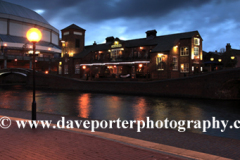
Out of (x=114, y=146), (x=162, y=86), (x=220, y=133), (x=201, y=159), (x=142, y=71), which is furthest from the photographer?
(x=142, y=71)

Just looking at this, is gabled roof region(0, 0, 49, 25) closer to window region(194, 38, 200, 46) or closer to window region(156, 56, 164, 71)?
window region(156, 56, 164, 71)

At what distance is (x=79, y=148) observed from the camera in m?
6.96

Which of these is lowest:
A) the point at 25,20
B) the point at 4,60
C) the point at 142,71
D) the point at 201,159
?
the point at 201,159

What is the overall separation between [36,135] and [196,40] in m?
40.3

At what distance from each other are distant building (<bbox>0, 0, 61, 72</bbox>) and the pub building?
745 inches

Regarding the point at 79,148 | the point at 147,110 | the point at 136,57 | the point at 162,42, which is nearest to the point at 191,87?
the point at 147,110

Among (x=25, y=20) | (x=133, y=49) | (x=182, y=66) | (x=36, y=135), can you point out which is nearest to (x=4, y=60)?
(x=25, y=20)

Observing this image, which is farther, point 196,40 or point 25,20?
point 25,20

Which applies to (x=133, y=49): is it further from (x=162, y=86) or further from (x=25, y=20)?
(x=25, y=20)

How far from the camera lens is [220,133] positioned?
41.1ft

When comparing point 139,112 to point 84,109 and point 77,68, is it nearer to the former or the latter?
point 84,109

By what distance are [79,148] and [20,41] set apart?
9557 centimetres

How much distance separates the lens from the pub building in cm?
4181

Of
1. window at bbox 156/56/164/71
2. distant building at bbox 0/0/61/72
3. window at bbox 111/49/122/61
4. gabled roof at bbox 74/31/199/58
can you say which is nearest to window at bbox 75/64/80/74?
window at bbox 111/49/122/61
